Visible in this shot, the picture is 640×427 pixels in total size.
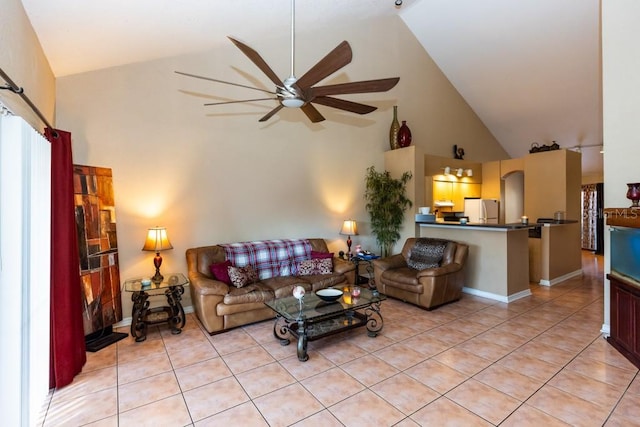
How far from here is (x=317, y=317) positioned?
297cm

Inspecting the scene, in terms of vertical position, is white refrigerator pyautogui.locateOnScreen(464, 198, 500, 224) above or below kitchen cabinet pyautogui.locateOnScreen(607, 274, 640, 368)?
above

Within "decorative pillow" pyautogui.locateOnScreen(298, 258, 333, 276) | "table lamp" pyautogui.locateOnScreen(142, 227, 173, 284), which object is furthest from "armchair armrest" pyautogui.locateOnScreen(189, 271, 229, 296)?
"decorative pillow" pyautogui.locateOnScreen(298, 258, 333, 276)

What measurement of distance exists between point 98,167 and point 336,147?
354 centimetres

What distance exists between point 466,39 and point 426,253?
4.26 m

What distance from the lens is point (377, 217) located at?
5812mm

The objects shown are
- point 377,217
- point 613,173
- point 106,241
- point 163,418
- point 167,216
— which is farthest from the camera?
point 377,217

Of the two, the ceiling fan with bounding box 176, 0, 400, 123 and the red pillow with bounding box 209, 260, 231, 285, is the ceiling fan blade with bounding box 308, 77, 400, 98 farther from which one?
the red pillow with bounding box 209, 260, 231, 285

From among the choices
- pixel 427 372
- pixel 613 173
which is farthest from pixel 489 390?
pixel 613 173

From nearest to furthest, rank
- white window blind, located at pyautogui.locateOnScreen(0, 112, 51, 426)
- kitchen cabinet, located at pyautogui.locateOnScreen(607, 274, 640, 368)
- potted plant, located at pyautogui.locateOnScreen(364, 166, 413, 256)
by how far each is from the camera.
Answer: white window blind, located at pyautogui.locateOnScreen(0, 112, 51, 426), kitchen cabinet, located at pyautogui.locateOnScreen(607, 274, 640, 368), potted plant, located at pyautogui.locateOnScreen(364, 166, 413, 256)

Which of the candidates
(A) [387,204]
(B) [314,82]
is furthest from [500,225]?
(B) [314,82]

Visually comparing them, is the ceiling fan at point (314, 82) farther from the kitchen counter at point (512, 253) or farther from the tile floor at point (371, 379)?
the kitchen counter at point (512, 253)

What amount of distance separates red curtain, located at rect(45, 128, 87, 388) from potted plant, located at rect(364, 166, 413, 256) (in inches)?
174

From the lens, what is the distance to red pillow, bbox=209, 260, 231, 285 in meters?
3.83

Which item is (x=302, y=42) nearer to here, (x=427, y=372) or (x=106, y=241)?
(x=106, y=241)
